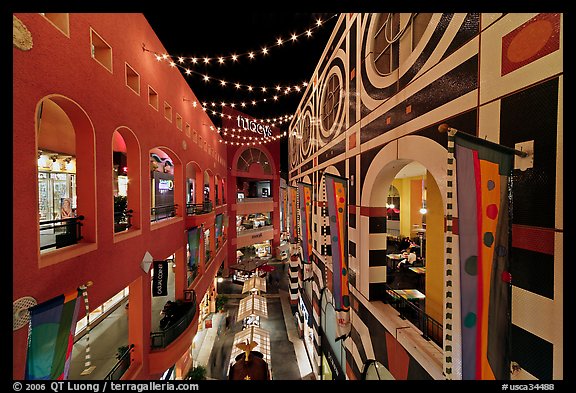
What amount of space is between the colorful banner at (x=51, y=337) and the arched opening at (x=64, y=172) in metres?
1.00

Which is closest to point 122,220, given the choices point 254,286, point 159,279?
point 159,279

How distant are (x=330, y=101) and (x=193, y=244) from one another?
28.4 ft

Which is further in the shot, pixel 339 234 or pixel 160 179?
pixel 160 179

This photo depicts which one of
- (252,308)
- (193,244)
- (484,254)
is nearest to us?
(484,254)

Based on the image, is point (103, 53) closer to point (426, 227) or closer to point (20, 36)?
point (20, 36)

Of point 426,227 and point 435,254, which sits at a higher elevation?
point 426,227

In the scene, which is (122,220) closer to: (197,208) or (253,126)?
(197,208)

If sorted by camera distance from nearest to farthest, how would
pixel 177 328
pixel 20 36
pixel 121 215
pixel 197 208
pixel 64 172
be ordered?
pixel 20 36 → pixel 121 215 → pixel 177 328 → pixel 64 172 → pixel 197 208

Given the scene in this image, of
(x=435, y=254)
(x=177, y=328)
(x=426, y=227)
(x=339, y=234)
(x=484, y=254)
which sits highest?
(x=484, y=254)

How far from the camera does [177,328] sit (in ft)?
23.2

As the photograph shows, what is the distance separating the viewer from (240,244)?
71.4 feet
